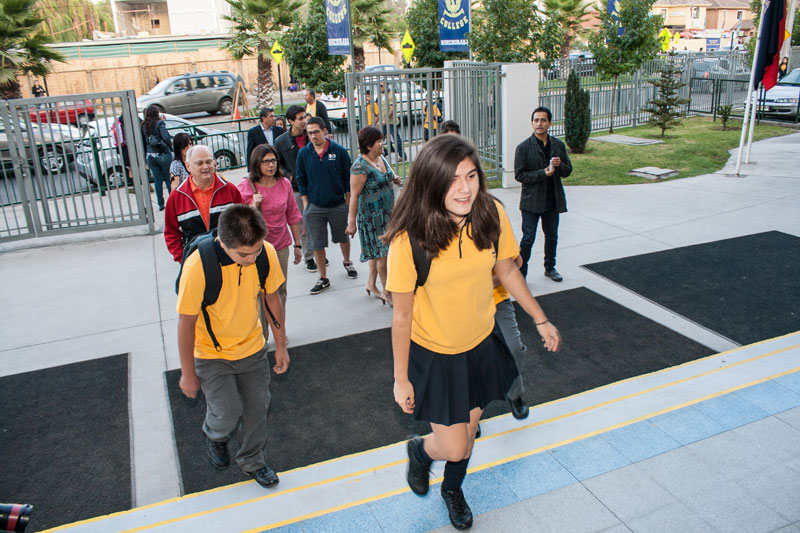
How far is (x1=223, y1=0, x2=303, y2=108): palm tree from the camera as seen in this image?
24.9 m

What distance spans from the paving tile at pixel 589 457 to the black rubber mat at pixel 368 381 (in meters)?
0.72

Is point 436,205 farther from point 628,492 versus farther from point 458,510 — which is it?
point 628,492

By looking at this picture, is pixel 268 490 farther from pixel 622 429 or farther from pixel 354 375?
pixel 622 429

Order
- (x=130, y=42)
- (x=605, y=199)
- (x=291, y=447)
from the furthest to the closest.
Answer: (x=130, y=42) → (x=605, y=199) → (x=291, y=447)

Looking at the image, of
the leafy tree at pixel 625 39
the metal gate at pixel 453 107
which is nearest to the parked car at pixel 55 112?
the metal gate at pixel 453 107

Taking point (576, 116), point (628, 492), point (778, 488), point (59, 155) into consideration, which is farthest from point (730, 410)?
point (576, 116)

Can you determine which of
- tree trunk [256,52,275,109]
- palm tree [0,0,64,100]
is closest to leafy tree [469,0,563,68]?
palm tree [0,0,64,100]

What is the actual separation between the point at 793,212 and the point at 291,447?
27.4 feet

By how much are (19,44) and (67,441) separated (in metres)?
17.2

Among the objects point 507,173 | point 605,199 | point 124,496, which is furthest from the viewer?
point 507,173

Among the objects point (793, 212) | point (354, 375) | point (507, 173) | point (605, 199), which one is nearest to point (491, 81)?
point (507, 173)

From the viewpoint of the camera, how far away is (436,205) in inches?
112

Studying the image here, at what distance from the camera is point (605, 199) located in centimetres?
1059

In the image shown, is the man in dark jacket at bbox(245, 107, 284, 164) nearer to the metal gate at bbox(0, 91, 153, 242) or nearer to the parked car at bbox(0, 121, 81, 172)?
the metal gate at bbox(0, 91, 153, 242)
